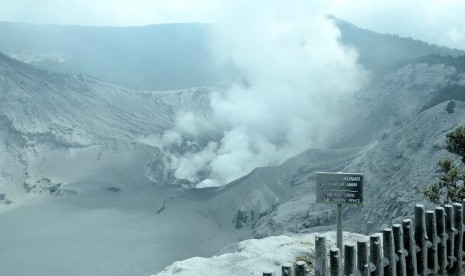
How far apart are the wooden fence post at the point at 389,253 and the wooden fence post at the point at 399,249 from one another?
130 millimetres

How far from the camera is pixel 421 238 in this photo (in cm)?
511

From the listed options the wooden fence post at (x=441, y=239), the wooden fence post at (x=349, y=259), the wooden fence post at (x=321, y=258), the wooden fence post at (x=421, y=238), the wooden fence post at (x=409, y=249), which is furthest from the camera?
the wooden fence post at (x=441, y=239)

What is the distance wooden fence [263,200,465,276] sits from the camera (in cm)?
438

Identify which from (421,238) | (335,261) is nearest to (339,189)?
(421,238)

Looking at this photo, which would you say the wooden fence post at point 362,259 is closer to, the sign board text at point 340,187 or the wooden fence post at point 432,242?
the wooden fence post at point 432,242

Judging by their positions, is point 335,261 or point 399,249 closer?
point 335,261

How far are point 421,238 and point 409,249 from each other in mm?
248

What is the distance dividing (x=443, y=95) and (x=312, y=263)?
44.9 metres

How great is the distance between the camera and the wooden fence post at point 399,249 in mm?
4816

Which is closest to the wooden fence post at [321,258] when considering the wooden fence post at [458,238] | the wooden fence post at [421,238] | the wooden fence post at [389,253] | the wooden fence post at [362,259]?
the wooden fence post at [362,259]

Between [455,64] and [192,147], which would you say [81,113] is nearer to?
[192,147]

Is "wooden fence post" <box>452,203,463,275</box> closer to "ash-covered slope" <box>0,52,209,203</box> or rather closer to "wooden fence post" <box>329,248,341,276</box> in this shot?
"wooden fence post" <box>329,248,341,276</box>

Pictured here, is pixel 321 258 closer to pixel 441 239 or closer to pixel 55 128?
pixel 441 239

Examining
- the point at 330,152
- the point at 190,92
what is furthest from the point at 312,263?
the point at 190,92
